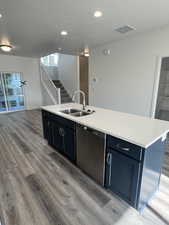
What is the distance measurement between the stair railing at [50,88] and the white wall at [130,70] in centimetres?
182

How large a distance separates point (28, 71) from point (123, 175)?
6801 millimetres

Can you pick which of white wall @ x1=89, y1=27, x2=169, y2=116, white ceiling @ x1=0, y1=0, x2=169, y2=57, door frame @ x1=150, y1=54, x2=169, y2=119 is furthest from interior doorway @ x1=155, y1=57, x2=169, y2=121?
white ceiling @ x1=0, y1=0, x2=169, y2=57

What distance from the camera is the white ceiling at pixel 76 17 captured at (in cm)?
215

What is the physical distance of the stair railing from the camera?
18.8 ft

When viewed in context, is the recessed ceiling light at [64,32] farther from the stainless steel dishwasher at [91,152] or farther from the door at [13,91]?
the door at [13,91]

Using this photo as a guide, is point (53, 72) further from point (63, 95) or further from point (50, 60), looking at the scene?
point (63, 95)

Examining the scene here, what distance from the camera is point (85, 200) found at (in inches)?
64.9

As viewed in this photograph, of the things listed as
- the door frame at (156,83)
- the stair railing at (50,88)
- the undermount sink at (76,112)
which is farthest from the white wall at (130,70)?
the undermount sink at (76,112)

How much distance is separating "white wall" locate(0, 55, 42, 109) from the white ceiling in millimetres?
2680

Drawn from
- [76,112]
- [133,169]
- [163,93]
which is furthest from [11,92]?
[133,169]

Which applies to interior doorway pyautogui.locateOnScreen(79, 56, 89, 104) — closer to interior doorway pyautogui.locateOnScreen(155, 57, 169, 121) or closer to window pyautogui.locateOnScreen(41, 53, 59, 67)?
window pyautogui.locateOnScreen(41, 53, 59, 67)

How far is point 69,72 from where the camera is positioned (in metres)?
7.08

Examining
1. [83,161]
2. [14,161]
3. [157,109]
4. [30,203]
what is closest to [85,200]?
[83,161]

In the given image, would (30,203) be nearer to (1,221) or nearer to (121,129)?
(1,221)
